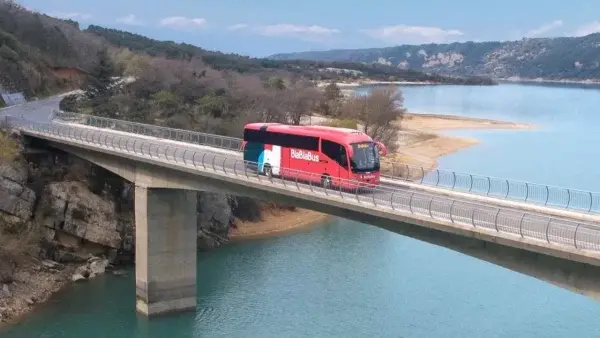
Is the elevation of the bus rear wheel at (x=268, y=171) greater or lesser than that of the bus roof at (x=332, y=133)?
lesser

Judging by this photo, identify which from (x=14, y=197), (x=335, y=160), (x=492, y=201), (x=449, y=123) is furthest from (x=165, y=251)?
(x=449, y=123)

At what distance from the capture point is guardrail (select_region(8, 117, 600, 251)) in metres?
19.3

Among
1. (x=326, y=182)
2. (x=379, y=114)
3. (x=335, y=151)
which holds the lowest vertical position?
(x=326, y=182)

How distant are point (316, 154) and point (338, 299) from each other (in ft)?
34.0

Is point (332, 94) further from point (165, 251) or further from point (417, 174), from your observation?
point (417, 174)

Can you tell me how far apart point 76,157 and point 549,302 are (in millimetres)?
30575

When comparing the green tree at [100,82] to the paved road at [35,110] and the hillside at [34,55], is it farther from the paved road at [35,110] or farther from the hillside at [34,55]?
the hillside at [34,55]

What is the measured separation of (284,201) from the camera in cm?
2739

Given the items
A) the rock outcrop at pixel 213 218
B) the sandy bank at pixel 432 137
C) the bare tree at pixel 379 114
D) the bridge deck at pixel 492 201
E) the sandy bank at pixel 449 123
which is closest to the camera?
the bridge deck at pixel 492 201

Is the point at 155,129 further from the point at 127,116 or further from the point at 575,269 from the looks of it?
the point at 575,269

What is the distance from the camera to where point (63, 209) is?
3931 centimetres

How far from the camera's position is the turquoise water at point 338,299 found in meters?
30.9

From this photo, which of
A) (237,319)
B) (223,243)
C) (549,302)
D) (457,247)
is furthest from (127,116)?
(457,247)

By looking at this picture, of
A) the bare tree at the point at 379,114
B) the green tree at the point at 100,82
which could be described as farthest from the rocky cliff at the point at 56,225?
the bare tree at the point at 379,114
